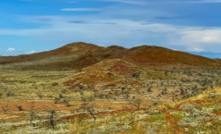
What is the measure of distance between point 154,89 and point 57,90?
19594mm

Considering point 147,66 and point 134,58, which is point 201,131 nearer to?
point 147,66

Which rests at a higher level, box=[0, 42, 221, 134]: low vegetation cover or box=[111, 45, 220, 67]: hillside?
box=[111, 45, 220, 67]: hillside

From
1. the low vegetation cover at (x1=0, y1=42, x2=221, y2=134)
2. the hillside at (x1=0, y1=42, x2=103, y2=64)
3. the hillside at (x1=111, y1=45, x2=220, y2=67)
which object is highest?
the hillside at (x1=0, y1=42, x2=103, y2=64)

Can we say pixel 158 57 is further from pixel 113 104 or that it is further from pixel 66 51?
pixel 66 51

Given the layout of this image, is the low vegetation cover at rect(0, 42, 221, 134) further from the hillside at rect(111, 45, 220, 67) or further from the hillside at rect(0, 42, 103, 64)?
the hillside at rect(0, 42, 103, 64)

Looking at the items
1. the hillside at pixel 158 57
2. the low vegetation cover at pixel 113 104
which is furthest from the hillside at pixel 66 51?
the hillside at pixel 158 57

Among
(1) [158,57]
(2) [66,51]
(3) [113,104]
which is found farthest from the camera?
(2) [66,51]

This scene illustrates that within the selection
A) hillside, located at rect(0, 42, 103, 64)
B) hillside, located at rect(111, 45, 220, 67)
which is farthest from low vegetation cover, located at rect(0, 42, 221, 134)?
hillside, located at rect(0, 42, 103, 64)

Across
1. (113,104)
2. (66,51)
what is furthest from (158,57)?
(66,51)

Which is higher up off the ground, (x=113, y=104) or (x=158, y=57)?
(x=158, y=57)

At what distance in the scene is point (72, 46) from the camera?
139250mm

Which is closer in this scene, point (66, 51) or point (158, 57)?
point (158, 57)

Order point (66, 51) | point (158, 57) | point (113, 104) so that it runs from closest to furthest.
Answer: point (113, 104), point (158, 57), point (66, 51)

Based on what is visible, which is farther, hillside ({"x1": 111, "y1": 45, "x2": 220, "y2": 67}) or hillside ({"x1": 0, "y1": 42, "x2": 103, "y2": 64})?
hillside ({"x1": 0, "y1": 42, "x2": 103, "y2": 64})
